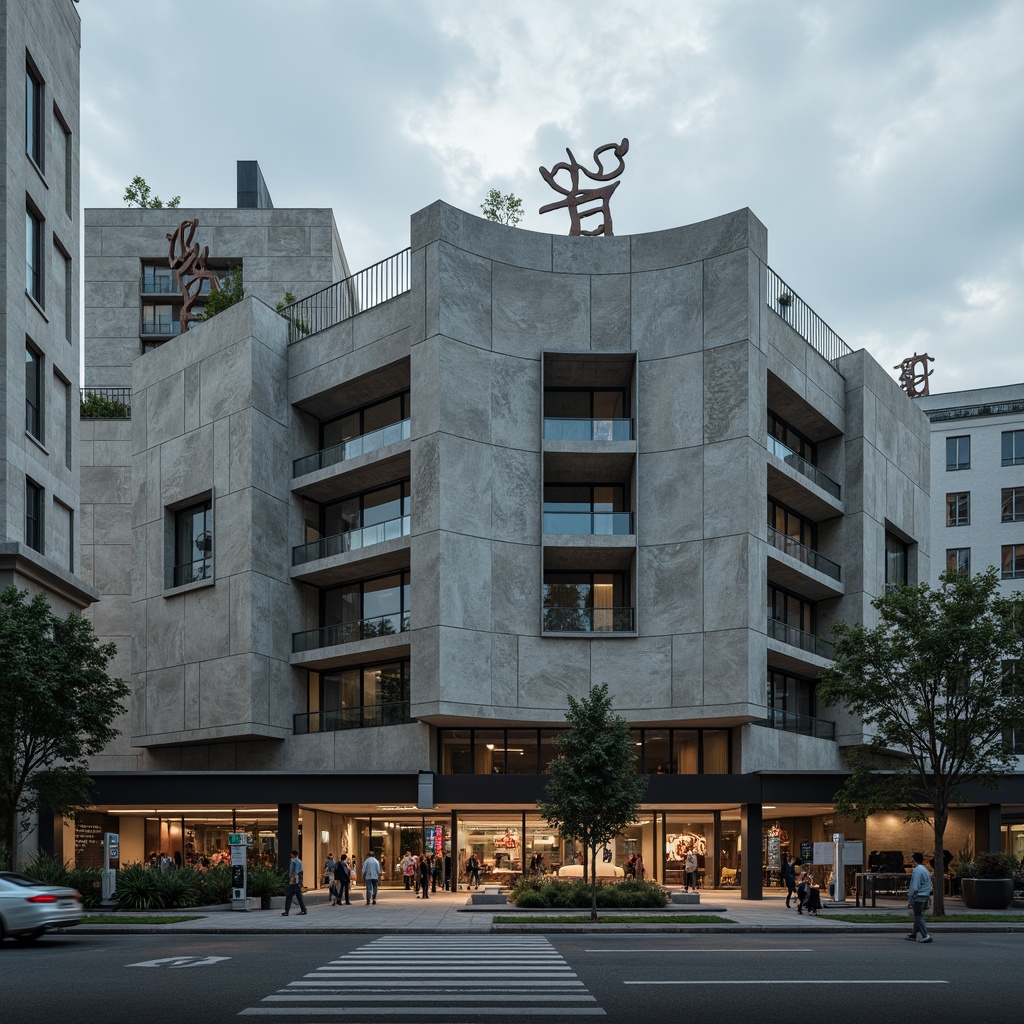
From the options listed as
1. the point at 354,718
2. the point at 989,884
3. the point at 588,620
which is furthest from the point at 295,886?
the point at 989,884

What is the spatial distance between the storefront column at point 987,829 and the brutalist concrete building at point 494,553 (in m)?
0.11

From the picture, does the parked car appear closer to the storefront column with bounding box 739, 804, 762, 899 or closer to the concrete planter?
the storefront column with bounding box 739, 804, 762, 899

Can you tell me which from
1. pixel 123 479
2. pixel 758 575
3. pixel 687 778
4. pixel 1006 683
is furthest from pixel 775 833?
pixel 123 479

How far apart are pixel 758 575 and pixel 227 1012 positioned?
1174 inches

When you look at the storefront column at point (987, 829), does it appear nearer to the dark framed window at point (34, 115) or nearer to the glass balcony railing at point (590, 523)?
the glass balcony railing at point (590, 523)

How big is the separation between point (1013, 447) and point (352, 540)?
1689 inches

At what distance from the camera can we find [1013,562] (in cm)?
6550

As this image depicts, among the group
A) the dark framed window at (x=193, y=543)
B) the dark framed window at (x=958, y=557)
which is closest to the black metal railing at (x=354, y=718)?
the dark framed window at (x=193, y=543)

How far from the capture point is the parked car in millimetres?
21172

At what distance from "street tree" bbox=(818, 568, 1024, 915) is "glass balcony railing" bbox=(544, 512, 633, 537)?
10.1m

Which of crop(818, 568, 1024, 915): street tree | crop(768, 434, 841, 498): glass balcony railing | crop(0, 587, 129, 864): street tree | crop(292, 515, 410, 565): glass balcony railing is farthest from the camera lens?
crop(768, 434, 841, 498): glass balcony railing

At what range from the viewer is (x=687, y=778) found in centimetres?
3962

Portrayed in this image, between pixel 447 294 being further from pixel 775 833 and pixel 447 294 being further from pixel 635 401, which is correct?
pixel 775 833

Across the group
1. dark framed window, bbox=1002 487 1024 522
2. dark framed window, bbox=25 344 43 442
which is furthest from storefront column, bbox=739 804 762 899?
dark framed window, bbox=1002 487 1024 522
